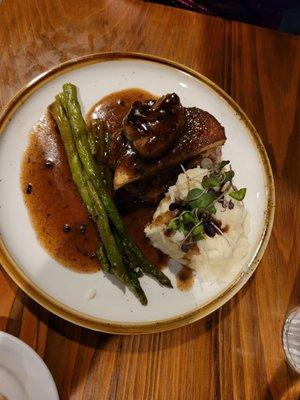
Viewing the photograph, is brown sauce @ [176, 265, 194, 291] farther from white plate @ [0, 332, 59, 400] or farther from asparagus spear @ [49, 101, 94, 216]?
white plate @ [0, 332, 59, 400]

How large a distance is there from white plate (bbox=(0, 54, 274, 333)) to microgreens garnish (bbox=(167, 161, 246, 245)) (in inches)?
12.0

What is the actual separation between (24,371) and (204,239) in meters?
1.25

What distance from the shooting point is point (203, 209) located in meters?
2.59

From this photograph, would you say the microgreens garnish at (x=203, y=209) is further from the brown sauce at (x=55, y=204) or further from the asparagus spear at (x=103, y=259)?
the brown sauce at (x=55, y=204)

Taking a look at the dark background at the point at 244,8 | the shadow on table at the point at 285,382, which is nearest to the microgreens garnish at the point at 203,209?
the shadow on table at the point at 285,382

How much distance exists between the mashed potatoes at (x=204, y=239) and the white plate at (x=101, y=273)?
94 millimetres

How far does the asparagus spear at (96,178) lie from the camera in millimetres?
2654

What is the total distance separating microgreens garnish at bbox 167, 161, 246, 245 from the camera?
101 inches

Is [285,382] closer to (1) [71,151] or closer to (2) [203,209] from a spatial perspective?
(2) [203,209]

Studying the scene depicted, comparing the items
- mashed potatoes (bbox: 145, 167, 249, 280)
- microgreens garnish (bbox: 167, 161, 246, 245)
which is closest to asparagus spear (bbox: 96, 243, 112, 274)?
mashed potatoes (bbox: 145, 167, 249, 280)

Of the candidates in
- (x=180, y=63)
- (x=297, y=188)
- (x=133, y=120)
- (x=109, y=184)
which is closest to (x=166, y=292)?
(x=109, y=184)

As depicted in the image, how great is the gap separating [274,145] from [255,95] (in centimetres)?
44

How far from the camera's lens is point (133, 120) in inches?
106

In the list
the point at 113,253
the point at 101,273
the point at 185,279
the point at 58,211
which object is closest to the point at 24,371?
the point at 101,273
